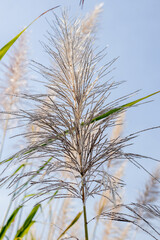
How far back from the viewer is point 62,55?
113 centimetres

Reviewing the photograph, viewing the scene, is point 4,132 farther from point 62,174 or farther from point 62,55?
A: point 62,55

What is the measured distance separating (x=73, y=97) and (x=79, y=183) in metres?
0.29

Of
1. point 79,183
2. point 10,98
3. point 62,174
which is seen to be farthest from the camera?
point 10,98

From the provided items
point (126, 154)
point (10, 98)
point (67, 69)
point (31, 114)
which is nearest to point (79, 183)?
point (126, 154)

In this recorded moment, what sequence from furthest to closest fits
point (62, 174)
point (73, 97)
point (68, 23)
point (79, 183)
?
point (62, 174) < point (68, 23) < point (73, 97) < point (79, 183)

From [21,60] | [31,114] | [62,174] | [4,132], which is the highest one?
[21,60]

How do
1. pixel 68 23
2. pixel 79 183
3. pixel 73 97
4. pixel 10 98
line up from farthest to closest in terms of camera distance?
pixel 10 98, pixel 68 23, pixel 73 97, pixel 79 183

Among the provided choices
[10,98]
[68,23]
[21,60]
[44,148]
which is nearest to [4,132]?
[10,98]

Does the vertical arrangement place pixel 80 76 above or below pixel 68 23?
below

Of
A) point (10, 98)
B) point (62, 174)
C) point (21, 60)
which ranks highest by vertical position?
point (21, 60)

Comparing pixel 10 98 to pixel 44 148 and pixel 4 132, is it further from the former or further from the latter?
pixel 44 148

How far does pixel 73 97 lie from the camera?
1064 millimetres

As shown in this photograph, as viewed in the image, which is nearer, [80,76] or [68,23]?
[80,76]

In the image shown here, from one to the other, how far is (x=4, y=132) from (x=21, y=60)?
2.23ft
